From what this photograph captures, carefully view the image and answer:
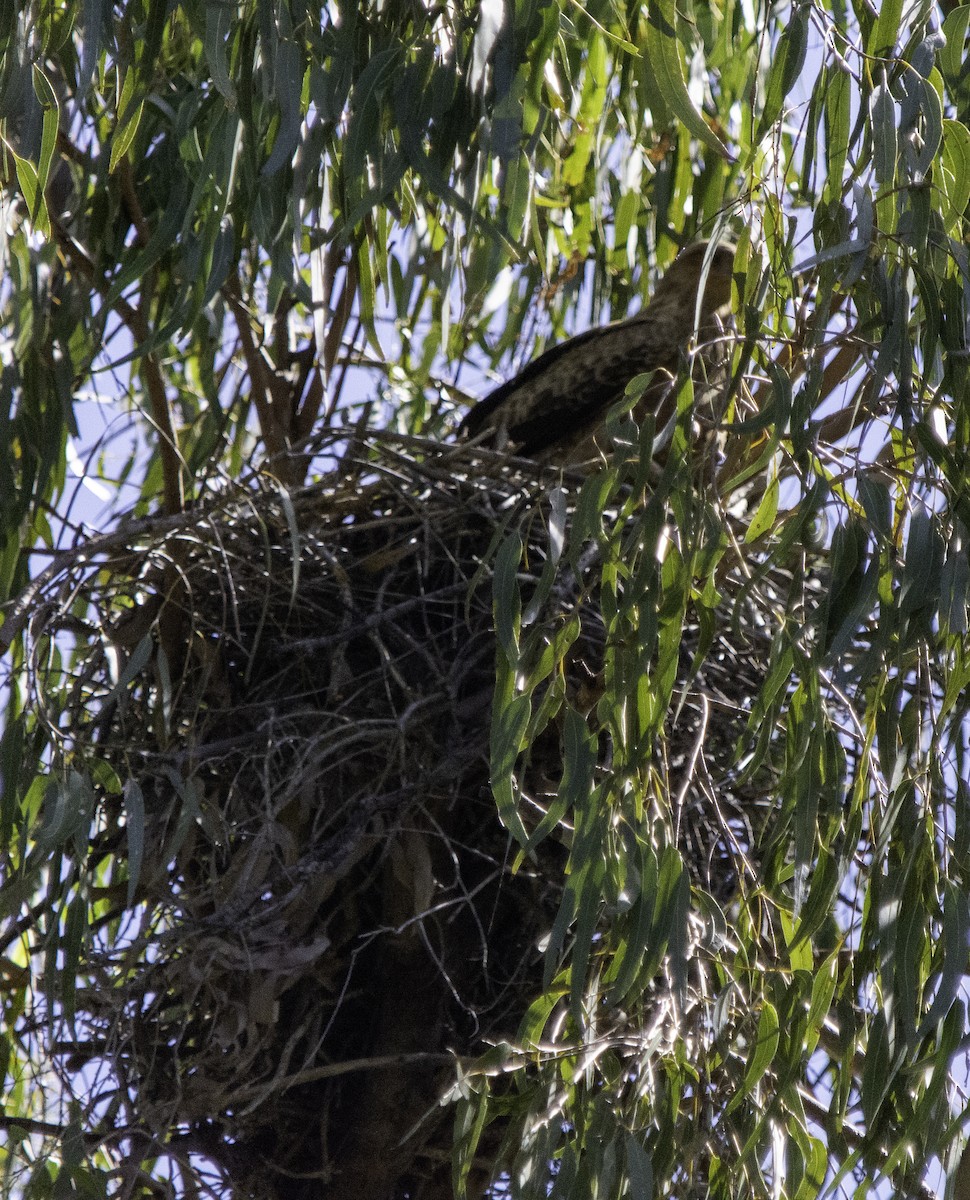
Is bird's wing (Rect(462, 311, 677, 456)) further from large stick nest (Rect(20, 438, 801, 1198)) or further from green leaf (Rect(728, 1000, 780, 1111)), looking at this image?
green leaf (Rect(728, 1000, 780, 1111))

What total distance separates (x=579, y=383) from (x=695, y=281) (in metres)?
0.48

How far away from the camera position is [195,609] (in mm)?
2682

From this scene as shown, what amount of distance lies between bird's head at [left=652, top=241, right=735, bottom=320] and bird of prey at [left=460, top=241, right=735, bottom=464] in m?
0.06

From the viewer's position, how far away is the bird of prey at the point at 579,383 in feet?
11.6

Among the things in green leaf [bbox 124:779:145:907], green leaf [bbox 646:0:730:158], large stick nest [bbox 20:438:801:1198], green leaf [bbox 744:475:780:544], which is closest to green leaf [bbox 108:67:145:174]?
large stick nest [bbox 20:438:801:1198]

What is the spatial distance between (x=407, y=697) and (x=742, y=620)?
59 cm

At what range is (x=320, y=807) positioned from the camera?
2.51 metres

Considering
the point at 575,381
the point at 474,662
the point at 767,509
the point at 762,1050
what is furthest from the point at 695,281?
the point at 762,1050

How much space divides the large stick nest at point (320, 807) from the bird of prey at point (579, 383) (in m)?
0.77

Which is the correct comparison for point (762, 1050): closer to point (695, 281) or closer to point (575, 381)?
point (575, 381)

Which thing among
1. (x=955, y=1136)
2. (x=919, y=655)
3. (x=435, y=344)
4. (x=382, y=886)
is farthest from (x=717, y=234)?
(x=435, y=344)

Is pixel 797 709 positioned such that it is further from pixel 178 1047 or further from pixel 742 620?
pixel 178 1047

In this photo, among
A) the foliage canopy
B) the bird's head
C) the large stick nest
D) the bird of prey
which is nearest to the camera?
the foliage canopy

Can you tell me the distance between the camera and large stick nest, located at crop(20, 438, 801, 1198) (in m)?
2.39
